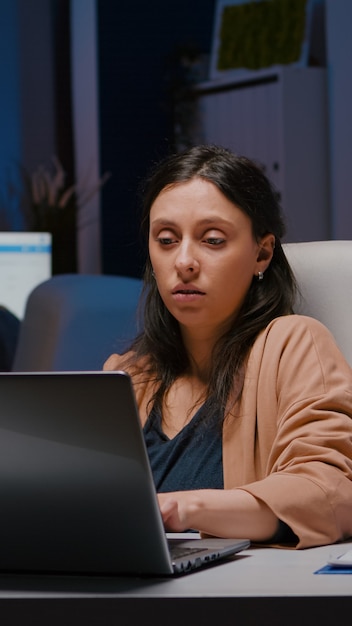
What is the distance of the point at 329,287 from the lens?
1.87 m

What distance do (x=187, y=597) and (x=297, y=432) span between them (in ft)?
1.64

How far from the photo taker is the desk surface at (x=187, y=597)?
917 millimetres

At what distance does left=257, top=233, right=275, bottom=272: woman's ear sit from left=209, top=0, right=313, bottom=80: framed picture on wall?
13.2 feet

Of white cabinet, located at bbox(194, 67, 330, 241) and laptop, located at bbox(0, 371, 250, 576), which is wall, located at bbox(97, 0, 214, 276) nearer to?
white cabinet, located at bbox(194, 67, 330, 241)

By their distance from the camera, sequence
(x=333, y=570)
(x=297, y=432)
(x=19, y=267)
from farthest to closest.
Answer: (x=19, y=267)
(x=297, y=432)
(x=333, y=570)

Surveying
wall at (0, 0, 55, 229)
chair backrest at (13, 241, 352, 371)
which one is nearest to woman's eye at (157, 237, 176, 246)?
chair backrest at (13, 241, 352, 371)

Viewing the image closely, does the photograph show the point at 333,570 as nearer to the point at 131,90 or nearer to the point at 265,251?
the point at 265,251

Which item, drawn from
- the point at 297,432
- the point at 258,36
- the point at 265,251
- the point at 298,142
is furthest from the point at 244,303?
the point at 258,36

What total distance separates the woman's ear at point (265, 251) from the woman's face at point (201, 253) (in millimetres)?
37

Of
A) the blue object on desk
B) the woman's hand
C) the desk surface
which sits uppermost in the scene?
the desk surface

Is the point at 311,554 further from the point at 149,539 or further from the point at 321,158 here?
the point at 321,158

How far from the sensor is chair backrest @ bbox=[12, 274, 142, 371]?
295 centimetres

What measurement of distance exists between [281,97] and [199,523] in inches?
181

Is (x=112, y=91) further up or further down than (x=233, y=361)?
further up
